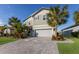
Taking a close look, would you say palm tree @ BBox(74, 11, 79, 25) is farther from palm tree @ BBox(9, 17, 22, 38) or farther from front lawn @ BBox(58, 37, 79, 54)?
palm tree @ BBox(9, 17, 22, 38)

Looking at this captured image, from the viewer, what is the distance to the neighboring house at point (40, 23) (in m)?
12.2

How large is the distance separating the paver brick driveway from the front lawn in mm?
302

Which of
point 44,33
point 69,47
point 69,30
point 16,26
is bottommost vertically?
point 69,47

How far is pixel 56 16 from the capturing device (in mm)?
12109

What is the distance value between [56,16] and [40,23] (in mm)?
1093

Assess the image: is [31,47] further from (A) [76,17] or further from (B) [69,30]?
(A) [76,17]

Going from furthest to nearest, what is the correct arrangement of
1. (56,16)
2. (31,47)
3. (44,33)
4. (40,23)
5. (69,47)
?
1. (44,33)
2. (40,23)
3. (56,16)
4. (31,47)
5. (69,47)

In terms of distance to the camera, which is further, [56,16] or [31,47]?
[56,16]

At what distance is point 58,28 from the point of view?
1219 centimetres

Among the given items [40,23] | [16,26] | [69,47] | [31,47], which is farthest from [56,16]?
[16,26]
